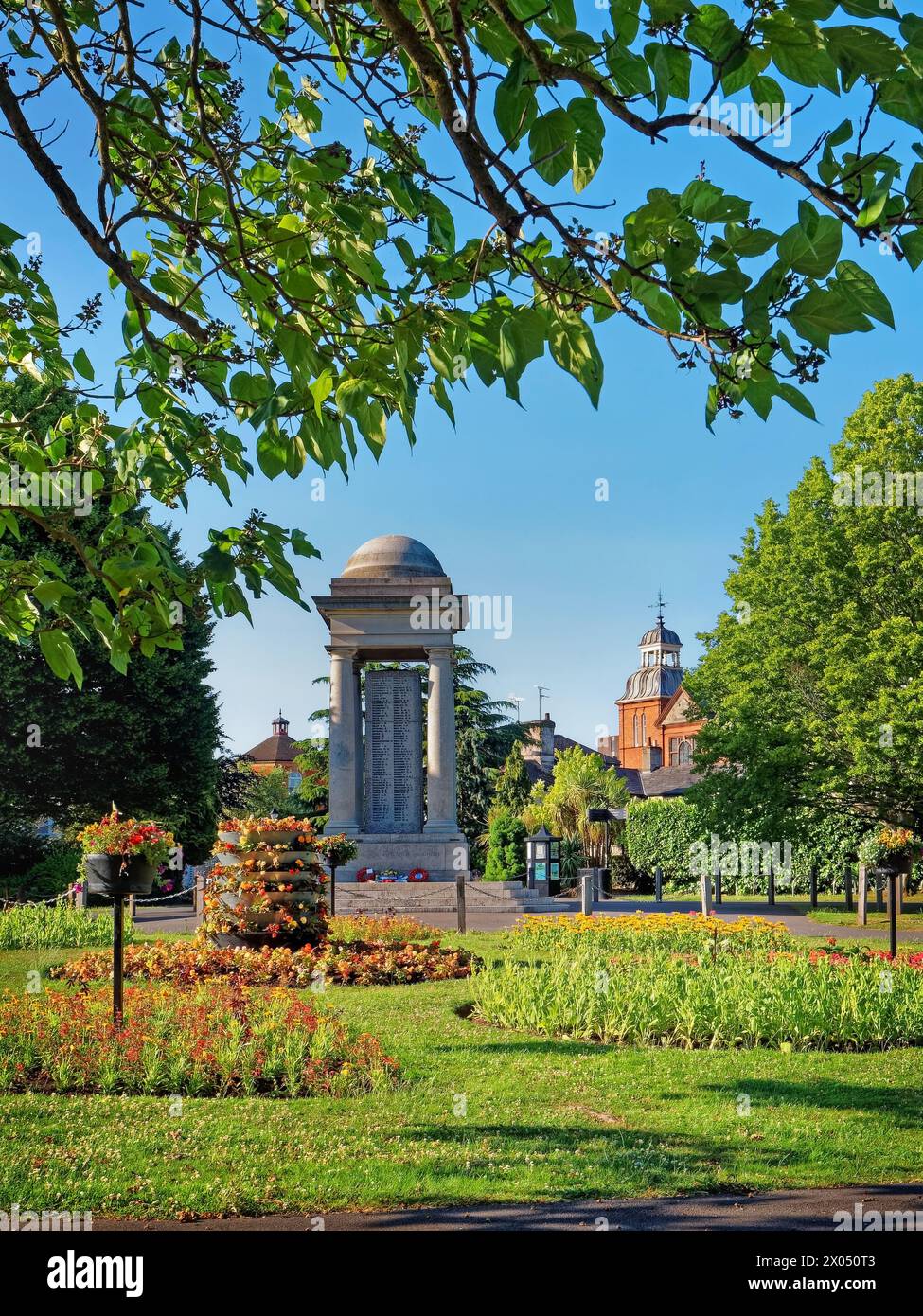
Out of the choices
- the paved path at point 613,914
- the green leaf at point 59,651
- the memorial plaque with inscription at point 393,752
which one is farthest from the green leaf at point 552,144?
the memorial plaque with inscription at point 393,752

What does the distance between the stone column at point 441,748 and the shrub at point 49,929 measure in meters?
10.0

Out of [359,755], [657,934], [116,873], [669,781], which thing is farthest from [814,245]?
[669,781]

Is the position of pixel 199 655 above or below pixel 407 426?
above

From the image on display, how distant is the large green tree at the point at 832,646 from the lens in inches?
925

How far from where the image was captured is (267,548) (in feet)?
13.1

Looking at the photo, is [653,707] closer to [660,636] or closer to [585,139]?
[660,636]

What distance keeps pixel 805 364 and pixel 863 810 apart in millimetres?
24914

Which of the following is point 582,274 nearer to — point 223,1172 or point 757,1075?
point 223,1172

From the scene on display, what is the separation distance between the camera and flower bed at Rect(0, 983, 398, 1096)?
7.71 m

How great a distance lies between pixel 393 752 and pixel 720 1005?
20.6 metres

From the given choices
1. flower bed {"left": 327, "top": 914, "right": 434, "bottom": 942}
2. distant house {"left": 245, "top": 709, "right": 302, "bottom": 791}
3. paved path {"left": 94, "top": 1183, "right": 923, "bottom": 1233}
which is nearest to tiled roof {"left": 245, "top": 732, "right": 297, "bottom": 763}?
distant house {"left": 245, "top": 709, "right": 302, "bottom": 791}

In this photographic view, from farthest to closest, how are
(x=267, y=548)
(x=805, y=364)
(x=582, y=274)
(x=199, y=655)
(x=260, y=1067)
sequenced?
(x=199, y=655) < (x=260, y=1067) < (x=267, y=548) < (x=582, y=274) < (x=805, y=364)

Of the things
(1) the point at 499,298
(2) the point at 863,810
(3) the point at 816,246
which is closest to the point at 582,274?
(1) the point at 499,298

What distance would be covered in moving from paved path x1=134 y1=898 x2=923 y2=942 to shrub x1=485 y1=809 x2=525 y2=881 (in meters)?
1.55
